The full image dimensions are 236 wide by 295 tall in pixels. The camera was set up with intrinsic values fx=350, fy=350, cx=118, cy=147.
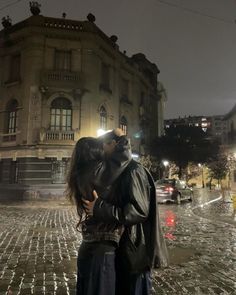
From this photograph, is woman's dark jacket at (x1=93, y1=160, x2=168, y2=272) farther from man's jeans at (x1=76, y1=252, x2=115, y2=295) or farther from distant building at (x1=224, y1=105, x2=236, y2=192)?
distant building at (x1=224, y1=105, x2=236, y2=192)

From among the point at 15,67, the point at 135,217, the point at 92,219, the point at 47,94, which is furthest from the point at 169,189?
the point at 135,217

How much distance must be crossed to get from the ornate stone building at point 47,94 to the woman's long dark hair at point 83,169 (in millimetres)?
23114

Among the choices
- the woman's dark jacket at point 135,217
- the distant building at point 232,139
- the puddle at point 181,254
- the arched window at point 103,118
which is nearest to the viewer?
the woman's dark jacket at point 135,217

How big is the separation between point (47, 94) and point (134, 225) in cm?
2528

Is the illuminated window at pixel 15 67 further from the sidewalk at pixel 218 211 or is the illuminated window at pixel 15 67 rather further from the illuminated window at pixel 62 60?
the sidewalk at pixel 218 211

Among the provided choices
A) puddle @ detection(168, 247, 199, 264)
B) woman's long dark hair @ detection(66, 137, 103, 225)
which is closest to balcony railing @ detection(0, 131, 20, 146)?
puddle @ detection(168, 247, 199, 264)

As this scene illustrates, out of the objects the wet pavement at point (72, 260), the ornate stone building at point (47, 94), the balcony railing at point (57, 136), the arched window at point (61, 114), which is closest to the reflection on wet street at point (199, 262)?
the wet pavement at point (72, 260)

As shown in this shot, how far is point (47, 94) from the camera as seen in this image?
26.8 meters

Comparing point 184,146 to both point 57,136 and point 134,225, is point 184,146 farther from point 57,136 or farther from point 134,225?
point 134,225

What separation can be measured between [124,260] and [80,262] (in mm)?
390

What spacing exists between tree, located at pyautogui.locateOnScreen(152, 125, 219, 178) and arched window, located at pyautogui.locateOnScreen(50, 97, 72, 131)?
16446 mm

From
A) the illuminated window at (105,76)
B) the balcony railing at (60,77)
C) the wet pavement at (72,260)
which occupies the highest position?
the illuminated window at (105,76)

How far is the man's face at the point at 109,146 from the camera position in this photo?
9.32ft

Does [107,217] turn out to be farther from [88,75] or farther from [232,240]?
[88,75]
